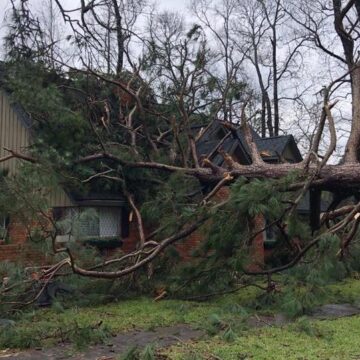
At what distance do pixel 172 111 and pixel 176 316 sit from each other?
251 inches

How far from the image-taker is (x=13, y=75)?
38.8 ft

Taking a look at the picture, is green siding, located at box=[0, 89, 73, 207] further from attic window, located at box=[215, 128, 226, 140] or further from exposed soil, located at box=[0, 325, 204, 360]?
exposed soil, located at box=[0, 325, 204, 360]

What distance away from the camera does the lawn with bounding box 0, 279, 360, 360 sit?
6012 mm

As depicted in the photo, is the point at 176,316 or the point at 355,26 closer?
the point at 176,316

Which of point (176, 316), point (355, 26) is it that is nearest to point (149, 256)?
point (176, 316)

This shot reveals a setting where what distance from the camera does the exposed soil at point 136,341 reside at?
620 cm

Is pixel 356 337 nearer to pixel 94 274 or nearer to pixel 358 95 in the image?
pixel 94 274

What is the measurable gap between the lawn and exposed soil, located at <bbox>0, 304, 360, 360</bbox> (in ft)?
0.55

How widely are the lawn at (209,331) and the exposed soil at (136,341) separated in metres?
0.17

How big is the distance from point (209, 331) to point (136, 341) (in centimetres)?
91

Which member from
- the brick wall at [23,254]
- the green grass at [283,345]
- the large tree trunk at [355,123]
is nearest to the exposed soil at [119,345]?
the green grass at [283,345]

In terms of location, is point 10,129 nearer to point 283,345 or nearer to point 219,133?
point 219,133

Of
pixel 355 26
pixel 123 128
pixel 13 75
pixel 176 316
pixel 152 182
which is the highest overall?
pixel 355 26

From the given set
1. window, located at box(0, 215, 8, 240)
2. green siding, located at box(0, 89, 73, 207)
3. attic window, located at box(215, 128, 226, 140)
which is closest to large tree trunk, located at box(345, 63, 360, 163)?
attic window, located at box(215, 128, 226, 140)
